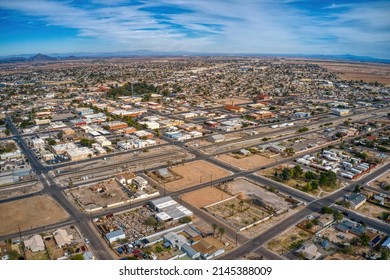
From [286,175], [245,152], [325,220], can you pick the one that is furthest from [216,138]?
[325,220]

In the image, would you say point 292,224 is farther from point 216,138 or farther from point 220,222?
point 216,138

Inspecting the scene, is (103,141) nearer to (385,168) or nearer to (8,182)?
(8,182)

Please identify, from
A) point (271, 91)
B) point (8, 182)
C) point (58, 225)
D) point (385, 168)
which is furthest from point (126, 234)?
point (271, 91)

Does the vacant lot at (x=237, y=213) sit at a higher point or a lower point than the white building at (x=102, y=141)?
lower

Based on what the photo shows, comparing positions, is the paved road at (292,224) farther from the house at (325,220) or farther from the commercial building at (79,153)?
the commercial building at (79,153)

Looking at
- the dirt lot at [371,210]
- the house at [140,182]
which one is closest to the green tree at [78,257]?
the house at [140,182]

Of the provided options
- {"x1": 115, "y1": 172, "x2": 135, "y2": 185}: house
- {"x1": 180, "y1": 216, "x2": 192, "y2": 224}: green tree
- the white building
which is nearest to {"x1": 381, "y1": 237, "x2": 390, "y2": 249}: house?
{"x1": 180, "y1": 216, "x2": 192, "y2": 224}: green tree

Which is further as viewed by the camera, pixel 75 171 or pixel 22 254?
pixel 75 171
